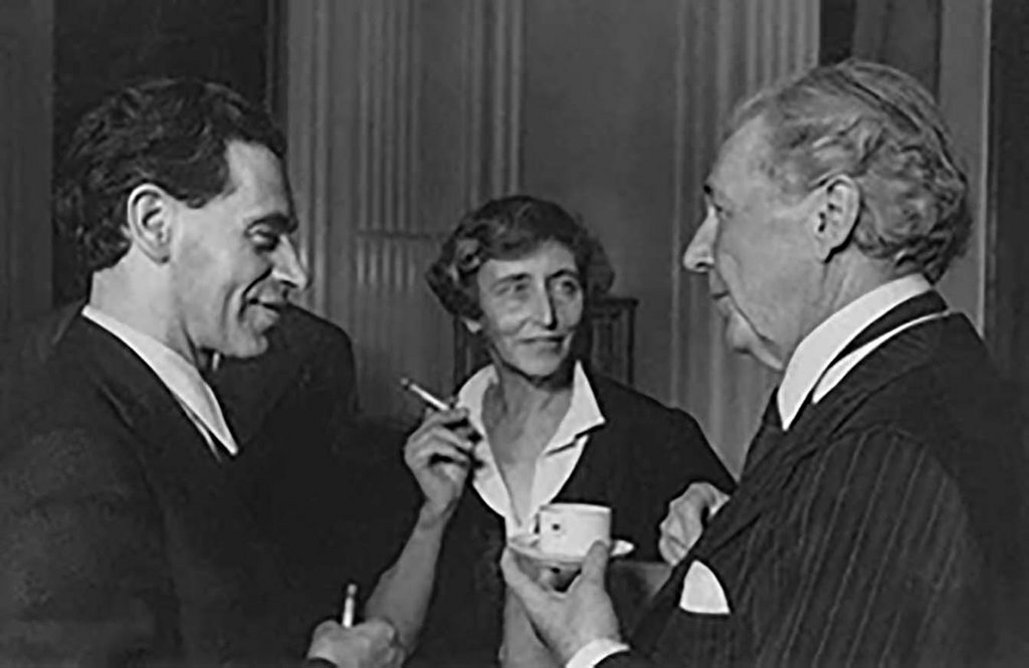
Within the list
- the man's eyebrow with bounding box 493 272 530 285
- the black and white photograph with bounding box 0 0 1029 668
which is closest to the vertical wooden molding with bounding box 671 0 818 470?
the black and white photograph with bounding box 0 0 1029 668

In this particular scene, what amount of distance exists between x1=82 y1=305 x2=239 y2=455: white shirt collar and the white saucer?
23cm

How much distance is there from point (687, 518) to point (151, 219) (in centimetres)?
47

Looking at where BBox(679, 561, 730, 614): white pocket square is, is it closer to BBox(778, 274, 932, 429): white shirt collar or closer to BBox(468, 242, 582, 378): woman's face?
BBox(778, 274, 932, 429): white shirt collar

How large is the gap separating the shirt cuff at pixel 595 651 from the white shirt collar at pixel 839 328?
190 mm

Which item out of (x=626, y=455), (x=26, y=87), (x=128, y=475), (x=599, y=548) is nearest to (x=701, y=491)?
(x=626, y=455)

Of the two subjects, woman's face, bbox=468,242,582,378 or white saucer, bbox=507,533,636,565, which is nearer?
white saucer, bbox=507,533,636,565

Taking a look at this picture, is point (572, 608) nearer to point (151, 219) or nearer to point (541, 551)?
point (541, 551)

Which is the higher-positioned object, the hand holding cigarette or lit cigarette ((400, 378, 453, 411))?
lit cigarette ((400, 378, 453, 411))

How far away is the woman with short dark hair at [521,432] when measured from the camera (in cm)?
116

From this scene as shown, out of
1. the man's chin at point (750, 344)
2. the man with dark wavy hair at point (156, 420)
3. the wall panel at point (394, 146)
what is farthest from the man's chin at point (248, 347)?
the man's chin at point (750, 344)

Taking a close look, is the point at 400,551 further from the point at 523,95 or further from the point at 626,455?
the point at 523,95

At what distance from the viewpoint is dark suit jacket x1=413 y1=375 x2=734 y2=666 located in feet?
3.73

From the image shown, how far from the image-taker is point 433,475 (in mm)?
1185

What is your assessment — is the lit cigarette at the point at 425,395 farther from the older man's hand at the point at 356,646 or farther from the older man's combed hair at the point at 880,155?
the older man's combed hair at the point at 880,155
